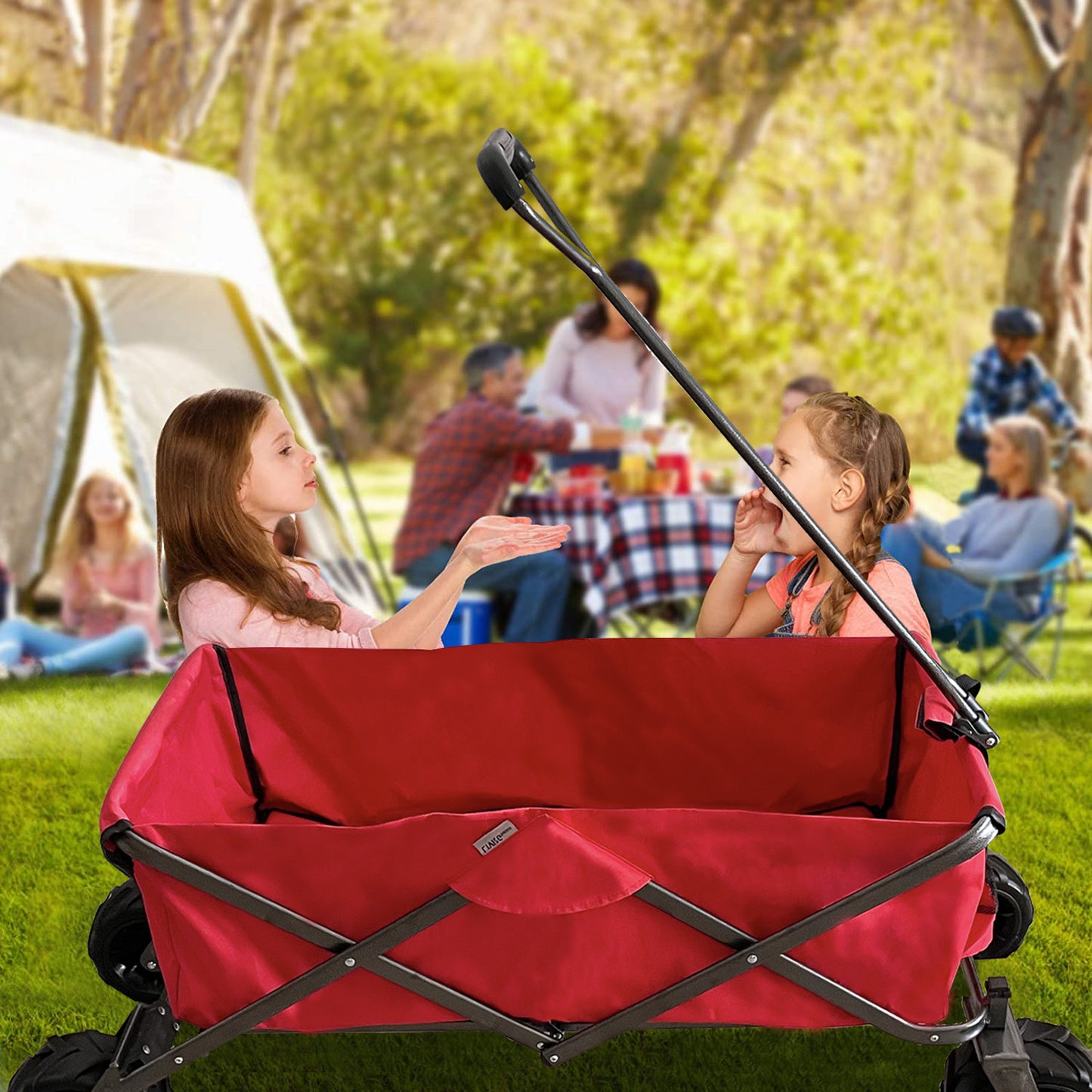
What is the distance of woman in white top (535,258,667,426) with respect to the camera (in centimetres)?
508

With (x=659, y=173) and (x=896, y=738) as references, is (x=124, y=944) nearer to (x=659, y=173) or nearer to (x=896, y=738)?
(x=896, y=738)

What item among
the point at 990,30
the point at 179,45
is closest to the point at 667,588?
the point at 179,45

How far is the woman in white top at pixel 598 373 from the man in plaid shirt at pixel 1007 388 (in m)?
1.57

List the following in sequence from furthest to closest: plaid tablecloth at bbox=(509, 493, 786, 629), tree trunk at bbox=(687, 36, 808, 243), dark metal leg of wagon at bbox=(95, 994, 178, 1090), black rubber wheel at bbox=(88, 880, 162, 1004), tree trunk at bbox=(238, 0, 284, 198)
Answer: tree trunk at bbox=(687, 36, 808, 243) < tree trunk at bbox=(238, 0, 284, 198) < plaid tablecloth at bbox=(509, 493, 786, 629) < black rubber wheel at bbox=(88, 880, 162, 1004) < dark metal leg of wagon at bbox=(95, 994, 178, 1090)

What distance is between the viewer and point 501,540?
2.01m

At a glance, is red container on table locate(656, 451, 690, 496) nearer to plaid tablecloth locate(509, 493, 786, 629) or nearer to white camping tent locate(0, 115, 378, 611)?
plaid tablecloth locate(509, 493, 786, 629)

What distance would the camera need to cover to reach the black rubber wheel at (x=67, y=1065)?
5.08ft

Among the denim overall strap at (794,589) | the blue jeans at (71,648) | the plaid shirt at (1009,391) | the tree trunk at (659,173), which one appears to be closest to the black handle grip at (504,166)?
the denim overall strap at (794,589)

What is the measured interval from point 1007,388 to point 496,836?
5249 millimetres

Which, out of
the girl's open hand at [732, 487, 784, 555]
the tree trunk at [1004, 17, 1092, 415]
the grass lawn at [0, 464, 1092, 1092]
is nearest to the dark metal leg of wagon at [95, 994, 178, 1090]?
the grass lawn at [0, 464, 1092, 1092]

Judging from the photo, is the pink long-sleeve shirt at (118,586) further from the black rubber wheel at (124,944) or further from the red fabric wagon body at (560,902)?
the red fabric wagon body at (560,902)

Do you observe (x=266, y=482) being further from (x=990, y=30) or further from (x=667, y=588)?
(x=990, y=30)

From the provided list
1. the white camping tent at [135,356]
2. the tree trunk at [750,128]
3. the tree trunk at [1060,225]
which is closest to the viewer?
the white camping tent at [135,356]

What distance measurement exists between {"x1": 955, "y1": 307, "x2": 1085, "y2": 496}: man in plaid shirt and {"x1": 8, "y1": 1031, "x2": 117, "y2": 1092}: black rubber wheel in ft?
16.3
